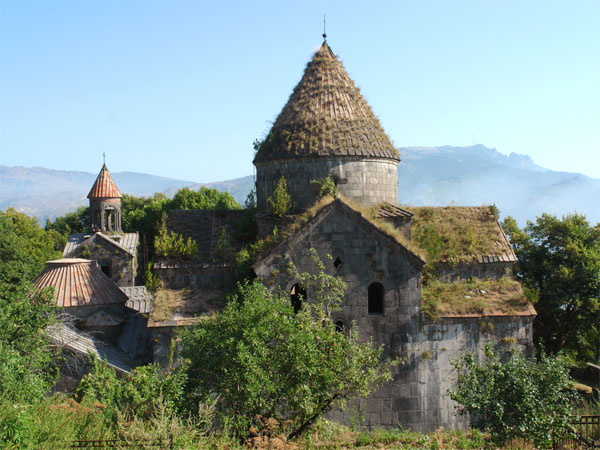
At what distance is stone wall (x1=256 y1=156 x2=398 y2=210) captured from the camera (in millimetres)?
11883

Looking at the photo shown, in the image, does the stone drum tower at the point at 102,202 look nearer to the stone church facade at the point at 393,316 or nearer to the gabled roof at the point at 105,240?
the gabled roof at the point at 105,240

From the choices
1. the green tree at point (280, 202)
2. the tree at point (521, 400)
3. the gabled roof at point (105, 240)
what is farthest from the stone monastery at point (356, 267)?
the gabled roof at point (105, 240)

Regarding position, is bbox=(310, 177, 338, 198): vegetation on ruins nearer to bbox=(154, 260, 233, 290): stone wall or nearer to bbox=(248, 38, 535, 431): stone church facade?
bbox=(248, 38, 535, 431): stone church facade

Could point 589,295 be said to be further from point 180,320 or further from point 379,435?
point 180,320

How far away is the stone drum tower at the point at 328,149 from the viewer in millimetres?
11891

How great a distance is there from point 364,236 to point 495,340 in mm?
3334

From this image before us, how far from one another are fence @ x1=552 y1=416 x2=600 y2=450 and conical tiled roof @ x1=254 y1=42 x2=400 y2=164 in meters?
6.56

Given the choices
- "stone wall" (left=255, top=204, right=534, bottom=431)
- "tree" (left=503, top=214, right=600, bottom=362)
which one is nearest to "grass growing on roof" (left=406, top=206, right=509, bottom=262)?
"stone wall" (left=255, top=204, right=534, bottom=431)

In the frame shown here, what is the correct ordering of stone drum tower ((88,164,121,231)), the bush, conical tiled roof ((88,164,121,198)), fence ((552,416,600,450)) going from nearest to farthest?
the bush < fence ((552,416,600,450)) < conical tiled roof ((88,164,121,198)) < stone drum tower ((88,164,121,231))

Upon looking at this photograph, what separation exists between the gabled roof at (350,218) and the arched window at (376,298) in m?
0.83

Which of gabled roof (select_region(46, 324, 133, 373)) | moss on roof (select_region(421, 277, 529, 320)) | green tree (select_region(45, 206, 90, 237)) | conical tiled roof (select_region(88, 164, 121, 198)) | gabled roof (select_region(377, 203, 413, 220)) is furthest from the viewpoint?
green tree (select_region(45, 206, 90, 237))

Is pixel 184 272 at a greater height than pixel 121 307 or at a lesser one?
greater

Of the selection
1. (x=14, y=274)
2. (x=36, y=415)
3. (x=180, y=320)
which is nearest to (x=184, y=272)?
(x=180, y=320)

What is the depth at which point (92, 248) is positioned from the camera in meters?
22.9
